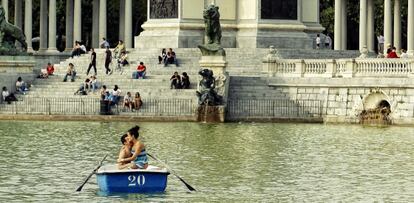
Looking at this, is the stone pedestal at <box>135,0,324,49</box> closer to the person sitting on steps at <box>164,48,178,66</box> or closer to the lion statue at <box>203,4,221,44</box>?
the person sitting on steps at <box>164,48,178,66</box>

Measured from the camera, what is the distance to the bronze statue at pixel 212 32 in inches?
2891

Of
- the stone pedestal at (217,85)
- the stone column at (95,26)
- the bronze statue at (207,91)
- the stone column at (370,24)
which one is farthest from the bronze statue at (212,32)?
the stone column at (95,26)

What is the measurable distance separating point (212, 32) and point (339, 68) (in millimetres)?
5940

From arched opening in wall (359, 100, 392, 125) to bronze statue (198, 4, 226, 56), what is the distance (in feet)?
22.5

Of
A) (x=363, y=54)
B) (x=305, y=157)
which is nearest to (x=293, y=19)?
(x=363, y=54)

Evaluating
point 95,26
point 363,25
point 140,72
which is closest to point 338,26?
point 363,25

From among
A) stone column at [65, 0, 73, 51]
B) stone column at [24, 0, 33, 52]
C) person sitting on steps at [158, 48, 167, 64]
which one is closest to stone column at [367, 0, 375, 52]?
stone column at [65, 0, 73, 51]

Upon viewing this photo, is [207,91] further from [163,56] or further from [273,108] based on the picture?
[163,56]

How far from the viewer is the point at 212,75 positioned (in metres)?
72.9

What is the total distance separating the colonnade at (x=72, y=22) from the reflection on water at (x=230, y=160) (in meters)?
32.5

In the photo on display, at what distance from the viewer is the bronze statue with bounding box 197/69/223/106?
72.1 meters

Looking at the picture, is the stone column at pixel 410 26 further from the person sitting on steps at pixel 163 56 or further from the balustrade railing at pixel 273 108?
the balustrade railing at pixel 273 108

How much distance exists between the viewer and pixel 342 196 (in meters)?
41.4

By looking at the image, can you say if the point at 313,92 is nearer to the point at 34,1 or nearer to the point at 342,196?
the point at 342,196
